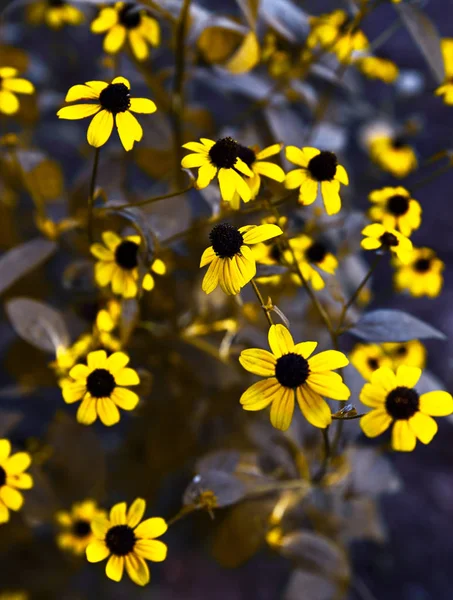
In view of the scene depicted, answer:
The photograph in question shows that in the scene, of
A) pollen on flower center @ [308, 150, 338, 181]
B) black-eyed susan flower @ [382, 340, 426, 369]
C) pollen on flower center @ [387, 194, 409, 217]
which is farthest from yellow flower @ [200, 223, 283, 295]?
black-eyed susan flower @ [382, 340, 426, 369]

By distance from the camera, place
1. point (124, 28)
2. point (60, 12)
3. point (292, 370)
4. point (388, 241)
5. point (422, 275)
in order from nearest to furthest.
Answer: point (292, 370), point (388, 241), point (124, 28), point (422, 275), point (60, 12)

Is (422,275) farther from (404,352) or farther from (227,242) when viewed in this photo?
(227,242)

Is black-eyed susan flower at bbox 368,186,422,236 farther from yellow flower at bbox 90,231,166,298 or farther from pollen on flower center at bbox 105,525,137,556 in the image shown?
pollen on flower center at bbox 105,525,137,556

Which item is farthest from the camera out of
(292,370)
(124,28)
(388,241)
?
(124,28)

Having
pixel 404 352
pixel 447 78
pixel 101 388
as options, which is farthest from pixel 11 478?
pixel 447 78

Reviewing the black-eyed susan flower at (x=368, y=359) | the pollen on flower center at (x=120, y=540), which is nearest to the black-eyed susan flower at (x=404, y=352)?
the black-eyed susan flower at (x=368, y=359)

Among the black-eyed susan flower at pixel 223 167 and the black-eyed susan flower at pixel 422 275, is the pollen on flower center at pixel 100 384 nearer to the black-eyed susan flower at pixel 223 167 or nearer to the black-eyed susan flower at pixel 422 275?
the black-eyed susan flower at pixel 223 167

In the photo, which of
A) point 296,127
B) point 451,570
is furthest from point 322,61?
point 451,570
